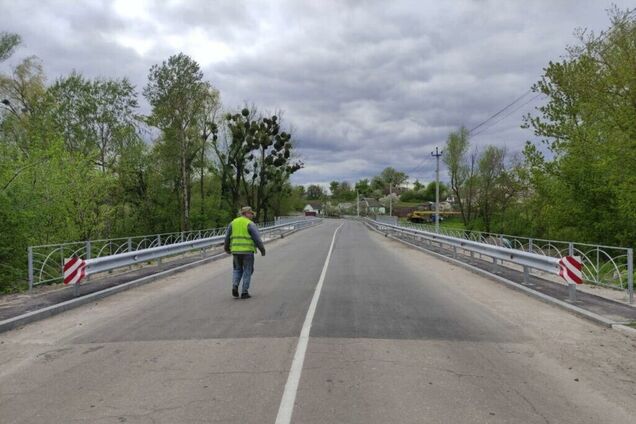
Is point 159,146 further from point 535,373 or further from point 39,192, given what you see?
point 535,373

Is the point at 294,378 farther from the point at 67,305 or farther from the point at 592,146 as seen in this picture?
the point at 592,146

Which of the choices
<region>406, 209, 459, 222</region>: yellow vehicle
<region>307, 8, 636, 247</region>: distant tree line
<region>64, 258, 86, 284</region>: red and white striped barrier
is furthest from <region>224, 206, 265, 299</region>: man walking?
<region>406, 209, 459, 222</region>: yellow vehicle

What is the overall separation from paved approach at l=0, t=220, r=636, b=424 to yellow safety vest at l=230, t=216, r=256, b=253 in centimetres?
107

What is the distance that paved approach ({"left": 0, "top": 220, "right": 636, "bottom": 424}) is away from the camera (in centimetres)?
438

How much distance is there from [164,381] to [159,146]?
38.3 meters

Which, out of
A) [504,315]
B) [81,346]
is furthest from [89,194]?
[504,315]

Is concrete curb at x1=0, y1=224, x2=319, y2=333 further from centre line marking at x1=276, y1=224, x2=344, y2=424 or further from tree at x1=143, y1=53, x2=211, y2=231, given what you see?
tree at x1=143, y1=53, x2=211, y2=231

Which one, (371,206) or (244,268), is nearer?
(244,268)

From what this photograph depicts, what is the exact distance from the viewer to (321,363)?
18.6ft

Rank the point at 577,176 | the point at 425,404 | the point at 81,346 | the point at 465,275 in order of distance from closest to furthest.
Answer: the point at 425,404, the point at 81,346, the point at 465,275, the point at 577,176

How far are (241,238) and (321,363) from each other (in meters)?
5.15

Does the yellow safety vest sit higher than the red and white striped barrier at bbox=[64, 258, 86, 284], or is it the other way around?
the yellow safety vest

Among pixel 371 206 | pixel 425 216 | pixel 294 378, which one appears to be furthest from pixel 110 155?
pixel 371 206

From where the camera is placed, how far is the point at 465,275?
14.6 metres
